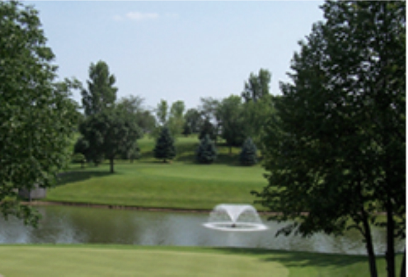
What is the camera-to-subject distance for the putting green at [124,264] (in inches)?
612

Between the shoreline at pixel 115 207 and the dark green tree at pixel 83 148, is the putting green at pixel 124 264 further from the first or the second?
the dark green tree at pixel 83 148

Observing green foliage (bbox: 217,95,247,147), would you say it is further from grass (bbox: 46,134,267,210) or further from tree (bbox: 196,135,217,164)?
grass (bbox: 46,134,267,210)

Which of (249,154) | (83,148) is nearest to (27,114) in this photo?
(83,148)

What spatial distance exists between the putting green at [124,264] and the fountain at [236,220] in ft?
55.4

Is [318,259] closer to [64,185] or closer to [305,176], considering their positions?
[305,176]

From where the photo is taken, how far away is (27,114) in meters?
12.5

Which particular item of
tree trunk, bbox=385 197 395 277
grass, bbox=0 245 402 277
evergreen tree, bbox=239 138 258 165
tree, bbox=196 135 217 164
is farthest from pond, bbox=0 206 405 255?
tree, bbox=196 135 217 164

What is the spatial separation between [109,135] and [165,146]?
20.2 meters

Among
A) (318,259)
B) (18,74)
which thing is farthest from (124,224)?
(18,74)

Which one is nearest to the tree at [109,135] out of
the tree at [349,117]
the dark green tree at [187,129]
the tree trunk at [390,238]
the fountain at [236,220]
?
the fountain at [236,220]

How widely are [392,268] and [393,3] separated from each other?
729 cm

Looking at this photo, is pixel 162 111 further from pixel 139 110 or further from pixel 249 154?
pixel 249 154

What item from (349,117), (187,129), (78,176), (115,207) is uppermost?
(187,129)

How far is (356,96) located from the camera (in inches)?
478
